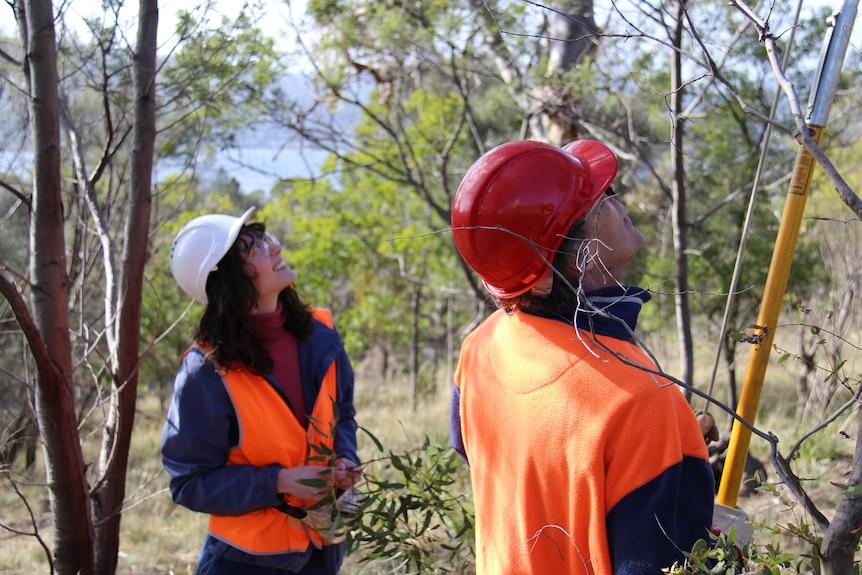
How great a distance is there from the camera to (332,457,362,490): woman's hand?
246cm

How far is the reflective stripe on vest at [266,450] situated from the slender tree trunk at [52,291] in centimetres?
49

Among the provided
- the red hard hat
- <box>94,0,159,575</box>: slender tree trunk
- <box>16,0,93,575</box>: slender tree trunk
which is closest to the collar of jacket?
the red hard hat

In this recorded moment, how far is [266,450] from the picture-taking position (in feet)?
8.23

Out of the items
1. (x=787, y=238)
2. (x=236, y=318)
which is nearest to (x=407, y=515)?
(x=236, y=318)

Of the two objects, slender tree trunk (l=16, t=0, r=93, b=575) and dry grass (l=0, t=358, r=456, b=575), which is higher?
slender tree trunk (l=16, t=0, r=93, b=575)

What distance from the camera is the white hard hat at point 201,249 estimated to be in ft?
8.80

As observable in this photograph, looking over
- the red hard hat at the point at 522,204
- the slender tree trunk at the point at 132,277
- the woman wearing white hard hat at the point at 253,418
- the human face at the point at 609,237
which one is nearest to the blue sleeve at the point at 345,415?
the woman wearing white hard hat at the point at 253,418

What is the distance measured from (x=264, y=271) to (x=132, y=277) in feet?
1.47

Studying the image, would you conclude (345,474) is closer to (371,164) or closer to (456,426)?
(456,426)

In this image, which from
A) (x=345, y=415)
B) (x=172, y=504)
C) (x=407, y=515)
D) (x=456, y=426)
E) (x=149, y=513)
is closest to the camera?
(x=456, y=426)

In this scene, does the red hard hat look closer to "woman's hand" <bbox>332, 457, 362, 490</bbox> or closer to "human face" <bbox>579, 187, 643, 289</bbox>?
"human face" <bbox>579, 187, 643, 289</bbox>

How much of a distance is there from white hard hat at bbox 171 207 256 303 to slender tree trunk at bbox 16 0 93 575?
59 centimetres

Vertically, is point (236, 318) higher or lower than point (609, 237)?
lower

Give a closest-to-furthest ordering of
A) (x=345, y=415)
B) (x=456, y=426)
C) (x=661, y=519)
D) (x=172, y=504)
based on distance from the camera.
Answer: (x=661, y=519)
(x=456, y=426)
(x=345, y=415)
(x=172, y=504)
